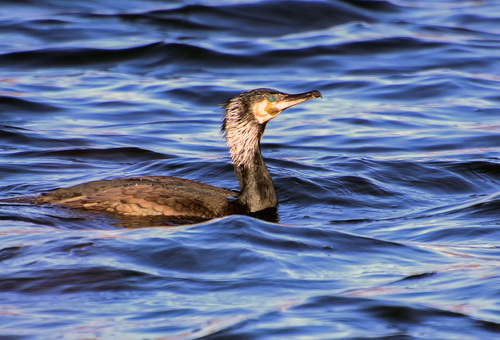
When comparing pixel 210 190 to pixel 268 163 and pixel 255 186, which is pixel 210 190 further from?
pixel 268 163

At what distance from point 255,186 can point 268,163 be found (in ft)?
6.83

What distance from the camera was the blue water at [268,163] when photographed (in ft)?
18.5

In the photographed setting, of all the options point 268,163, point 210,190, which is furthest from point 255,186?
point 268,163

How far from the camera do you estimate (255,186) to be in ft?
28.8

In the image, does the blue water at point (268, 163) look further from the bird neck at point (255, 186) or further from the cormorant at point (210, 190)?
the bird neck at point (255, 186)

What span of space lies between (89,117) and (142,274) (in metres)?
7.18

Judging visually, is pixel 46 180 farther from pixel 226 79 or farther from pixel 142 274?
pixel 226 79

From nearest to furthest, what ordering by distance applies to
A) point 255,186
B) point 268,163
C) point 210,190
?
point 210,190 → point 255,186 → point 268,163

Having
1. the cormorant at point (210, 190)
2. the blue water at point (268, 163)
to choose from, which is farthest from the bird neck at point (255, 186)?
the blue water at point (268, 163)

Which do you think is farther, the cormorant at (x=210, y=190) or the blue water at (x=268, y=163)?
the cormorant at (x=210, y=190)

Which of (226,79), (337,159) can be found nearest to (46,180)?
(337,159)

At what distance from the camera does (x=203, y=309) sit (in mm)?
5574

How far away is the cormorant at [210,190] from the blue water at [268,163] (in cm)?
24

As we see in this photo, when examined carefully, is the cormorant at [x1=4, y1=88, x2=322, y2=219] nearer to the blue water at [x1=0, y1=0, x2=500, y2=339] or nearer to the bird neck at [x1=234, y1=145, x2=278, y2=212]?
the bird neck at [x1=234, y1=145, x2=278, y2=212]
